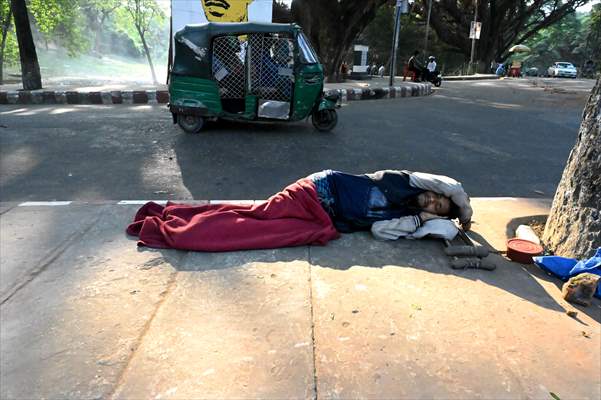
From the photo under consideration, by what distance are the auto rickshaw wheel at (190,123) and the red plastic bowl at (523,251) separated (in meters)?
5.70

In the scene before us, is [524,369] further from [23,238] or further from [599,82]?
[23,238]

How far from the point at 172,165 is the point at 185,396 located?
4524 mm

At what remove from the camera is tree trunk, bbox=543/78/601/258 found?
9.65ft

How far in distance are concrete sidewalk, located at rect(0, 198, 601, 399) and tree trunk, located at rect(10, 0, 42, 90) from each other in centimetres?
1116

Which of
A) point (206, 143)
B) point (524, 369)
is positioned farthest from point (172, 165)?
point (524, 369)

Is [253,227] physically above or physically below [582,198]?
below

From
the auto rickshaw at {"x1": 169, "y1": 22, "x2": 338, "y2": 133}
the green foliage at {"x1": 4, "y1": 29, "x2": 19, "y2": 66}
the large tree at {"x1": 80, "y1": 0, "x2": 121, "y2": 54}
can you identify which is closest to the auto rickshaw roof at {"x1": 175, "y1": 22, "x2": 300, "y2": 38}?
the auto rickshaw at {"x1": 169, "y1": 22, "x2": 338, "y2": 133}

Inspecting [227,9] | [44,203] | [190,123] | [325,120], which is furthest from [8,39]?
[44,203]

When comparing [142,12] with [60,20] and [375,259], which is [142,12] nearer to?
[60,20]

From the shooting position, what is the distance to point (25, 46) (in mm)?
12266

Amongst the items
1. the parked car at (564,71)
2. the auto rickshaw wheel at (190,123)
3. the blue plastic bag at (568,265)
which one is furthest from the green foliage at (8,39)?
the parked car at (564,71)

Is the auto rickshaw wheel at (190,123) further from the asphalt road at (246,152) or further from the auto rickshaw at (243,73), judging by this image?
the asphalt road at (246,152)

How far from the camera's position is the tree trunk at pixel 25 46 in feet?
39.1

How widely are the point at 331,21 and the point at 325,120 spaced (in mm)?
8743
